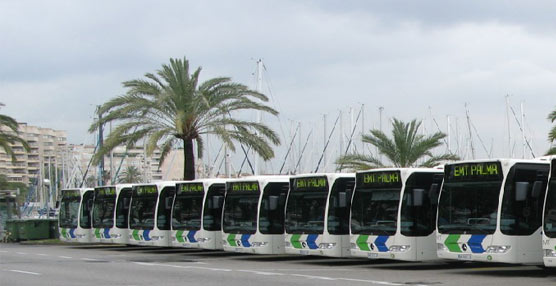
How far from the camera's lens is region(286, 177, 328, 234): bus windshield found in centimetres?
2414

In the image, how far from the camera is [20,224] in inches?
1750

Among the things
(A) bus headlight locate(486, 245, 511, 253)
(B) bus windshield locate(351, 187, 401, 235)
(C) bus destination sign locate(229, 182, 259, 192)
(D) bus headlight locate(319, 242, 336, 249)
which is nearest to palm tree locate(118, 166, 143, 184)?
(C) bus destination sign locate(229, 182, 259, 192)

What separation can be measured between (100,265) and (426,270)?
28.5ft

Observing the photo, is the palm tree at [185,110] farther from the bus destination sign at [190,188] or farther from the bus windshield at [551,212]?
the bus windshield at [551,212]

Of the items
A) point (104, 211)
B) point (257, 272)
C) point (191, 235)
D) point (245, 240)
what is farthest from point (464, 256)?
point (104, 211)

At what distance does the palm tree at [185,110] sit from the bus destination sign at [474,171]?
18237 millimetres

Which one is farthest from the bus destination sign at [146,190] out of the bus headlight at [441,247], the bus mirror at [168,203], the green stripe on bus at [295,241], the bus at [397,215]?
the bus headlight at [441,247]

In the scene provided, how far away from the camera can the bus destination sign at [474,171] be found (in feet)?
62.3

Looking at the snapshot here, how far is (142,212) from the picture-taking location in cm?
3272

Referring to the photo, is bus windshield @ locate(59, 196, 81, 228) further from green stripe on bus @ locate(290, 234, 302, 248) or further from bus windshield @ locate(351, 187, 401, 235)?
bus windshield @ locate(351, 187, 401, 235)

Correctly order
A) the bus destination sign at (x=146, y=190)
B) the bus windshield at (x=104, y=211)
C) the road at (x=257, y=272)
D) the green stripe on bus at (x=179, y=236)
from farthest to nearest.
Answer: the bus windshield at (x=104, y=211)
the bus destination sign at (x=146, y=190)
the green stripe on bus at (x=179, y=236)
the road at (x=257, y=272)

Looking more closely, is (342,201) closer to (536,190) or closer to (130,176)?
(536,190)

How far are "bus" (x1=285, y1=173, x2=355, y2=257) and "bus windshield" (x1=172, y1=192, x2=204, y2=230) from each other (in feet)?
17.1

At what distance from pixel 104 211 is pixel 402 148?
46.3 feet
